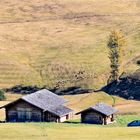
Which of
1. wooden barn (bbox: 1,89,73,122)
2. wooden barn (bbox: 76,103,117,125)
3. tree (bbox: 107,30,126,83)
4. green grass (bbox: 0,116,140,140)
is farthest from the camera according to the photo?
tree (bbox: 107,30,126,83)

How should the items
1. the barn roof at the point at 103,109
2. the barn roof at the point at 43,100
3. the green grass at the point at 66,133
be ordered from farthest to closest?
1. the barn roof at the point at 43,100
2. the barn roof at the point at 103,109
3. the green grass at the point at 66,133

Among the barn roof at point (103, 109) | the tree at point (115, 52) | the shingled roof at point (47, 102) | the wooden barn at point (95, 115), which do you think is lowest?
the wooden barn at point (95, 115)

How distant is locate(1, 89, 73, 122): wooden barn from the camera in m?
97.7

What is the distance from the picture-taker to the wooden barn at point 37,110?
9769cm

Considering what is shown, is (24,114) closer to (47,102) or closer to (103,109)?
(47,102)

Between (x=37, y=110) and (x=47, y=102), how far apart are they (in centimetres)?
232

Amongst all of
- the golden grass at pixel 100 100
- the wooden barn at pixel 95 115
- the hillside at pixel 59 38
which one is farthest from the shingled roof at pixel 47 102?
the hillside at pixel 59 38

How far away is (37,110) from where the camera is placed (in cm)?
9819

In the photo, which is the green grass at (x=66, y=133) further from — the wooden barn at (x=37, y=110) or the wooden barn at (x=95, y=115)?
the wooden barn at (x=37, y=110)

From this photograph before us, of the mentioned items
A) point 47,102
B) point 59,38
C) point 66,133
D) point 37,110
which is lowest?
point 66,133

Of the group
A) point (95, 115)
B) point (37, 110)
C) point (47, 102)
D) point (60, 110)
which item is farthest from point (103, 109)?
point (37, 110)

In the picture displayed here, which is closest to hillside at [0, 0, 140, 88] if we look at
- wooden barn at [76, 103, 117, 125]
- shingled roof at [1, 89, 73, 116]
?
shingled roof at [1, 89, 73, 116]

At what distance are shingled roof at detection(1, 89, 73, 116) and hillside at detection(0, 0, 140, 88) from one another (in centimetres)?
3782

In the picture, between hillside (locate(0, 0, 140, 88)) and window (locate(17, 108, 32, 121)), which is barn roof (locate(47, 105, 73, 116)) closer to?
window (locate(17, 108, 32, 121))
